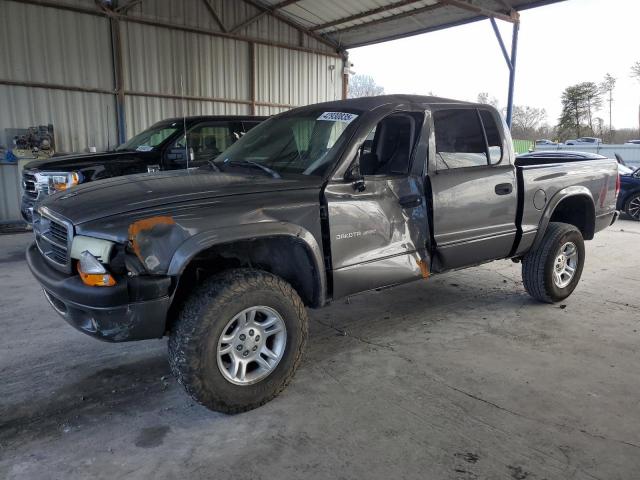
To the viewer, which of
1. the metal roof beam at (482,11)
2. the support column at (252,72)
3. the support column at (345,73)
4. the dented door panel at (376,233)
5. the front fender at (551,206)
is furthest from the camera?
the support column at (345,73)

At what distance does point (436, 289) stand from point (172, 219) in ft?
11.6

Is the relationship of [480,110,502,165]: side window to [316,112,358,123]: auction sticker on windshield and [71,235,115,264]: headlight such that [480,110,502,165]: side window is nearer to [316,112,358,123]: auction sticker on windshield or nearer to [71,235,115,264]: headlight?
[316,112,358,123]: auction sticker on windshield

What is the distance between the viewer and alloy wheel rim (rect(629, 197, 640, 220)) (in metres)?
11.1

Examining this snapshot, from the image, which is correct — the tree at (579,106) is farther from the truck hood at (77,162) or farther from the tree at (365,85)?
the truck hood at (77,162)

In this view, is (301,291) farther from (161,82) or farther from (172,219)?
(161,82)

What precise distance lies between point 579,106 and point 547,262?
52.8 meters

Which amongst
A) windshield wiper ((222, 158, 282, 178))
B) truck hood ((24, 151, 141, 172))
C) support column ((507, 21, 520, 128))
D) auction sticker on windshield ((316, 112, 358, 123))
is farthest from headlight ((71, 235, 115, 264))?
support column ((507, 21, 520, 128))

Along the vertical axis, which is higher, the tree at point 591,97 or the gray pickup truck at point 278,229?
the tree at point 591,97

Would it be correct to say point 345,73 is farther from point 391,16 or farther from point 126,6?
point 126,6

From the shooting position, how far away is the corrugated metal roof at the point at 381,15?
1119 centimetres

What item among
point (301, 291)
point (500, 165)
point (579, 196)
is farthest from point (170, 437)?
point (579, 196)

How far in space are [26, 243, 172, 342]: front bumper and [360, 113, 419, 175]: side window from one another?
1.80 m

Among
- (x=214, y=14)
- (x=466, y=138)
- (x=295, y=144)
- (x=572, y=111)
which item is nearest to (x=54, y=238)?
(x=295, y=144)

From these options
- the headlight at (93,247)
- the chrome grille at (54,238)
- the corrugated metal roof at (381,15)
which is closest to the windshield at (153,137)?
the chrome grille at (54,238)
